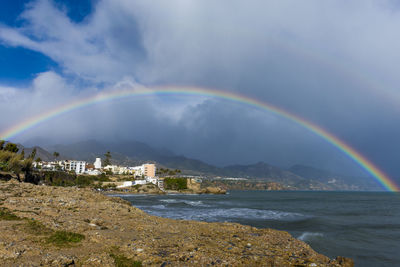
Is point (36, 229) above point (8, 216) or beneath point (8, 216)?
beneath

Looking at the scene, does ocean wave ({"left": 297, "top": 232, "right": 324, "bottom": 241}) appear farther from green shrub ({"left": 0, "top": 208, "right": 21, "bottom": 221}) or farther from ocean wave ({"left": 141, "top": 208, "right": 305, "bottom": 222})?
green shrub ({"left": 0, "top": 208, "right": 21, "bottom": 221})

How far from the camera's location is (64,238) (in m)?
13.7

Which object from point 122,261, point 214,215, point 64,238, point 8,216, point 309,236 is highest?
point 8,216

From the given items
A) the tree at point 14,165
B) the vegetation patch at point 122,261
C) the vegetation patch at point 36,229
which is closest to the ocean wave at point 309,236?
the vegetation patch at point 122,261

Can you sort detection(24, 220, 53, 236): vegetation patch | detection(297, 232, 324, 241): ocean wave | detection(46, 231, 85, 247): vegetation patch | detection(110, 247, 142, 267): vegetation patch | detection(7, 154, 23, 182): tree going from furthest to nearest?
detection(7, 154, 23, 182): tree → detection(297, 232, 324, 241): ocean wave → detection(24, 220, 53, 236): vegetation patch → detection(46, 231, 85, 247): vegetation patch → detection(110, 247, 142, 267): vegetation patch

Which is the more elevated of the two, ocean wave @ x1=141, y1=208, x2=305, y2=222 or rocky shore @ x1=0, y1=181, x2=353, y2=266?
rocky shore @ x1=0, y1=181, x2=353, y2=266

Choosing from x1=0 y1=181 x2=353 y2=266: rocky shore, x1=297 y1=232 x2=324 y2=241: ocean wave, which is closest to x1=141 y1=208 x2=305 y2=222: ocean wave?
x1=297 y1=232 x2=324 y2=241: ocean wave

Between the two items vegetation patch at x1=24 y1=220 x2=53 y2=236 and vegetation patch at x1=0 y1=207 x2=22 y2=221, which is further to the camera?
vegetation patch at x1=0 y1=207 x2=22 y2=221

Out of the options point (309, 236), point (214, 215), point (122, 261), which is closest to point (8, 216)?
point (122, 261)

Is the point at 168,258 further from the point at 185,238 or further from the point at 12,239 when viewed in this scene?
the point at 12,239

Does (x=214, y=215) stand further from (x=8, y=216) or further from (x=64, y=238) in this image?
(x=64, y=238)

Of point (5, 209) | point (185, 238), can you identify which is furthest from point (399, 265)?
point (5, 209)

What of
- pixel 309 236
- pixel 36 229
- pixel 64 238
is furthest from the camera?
pixel 309 236

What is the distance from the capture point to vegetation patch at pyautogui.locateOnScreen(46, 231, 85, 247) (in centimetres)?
1286
